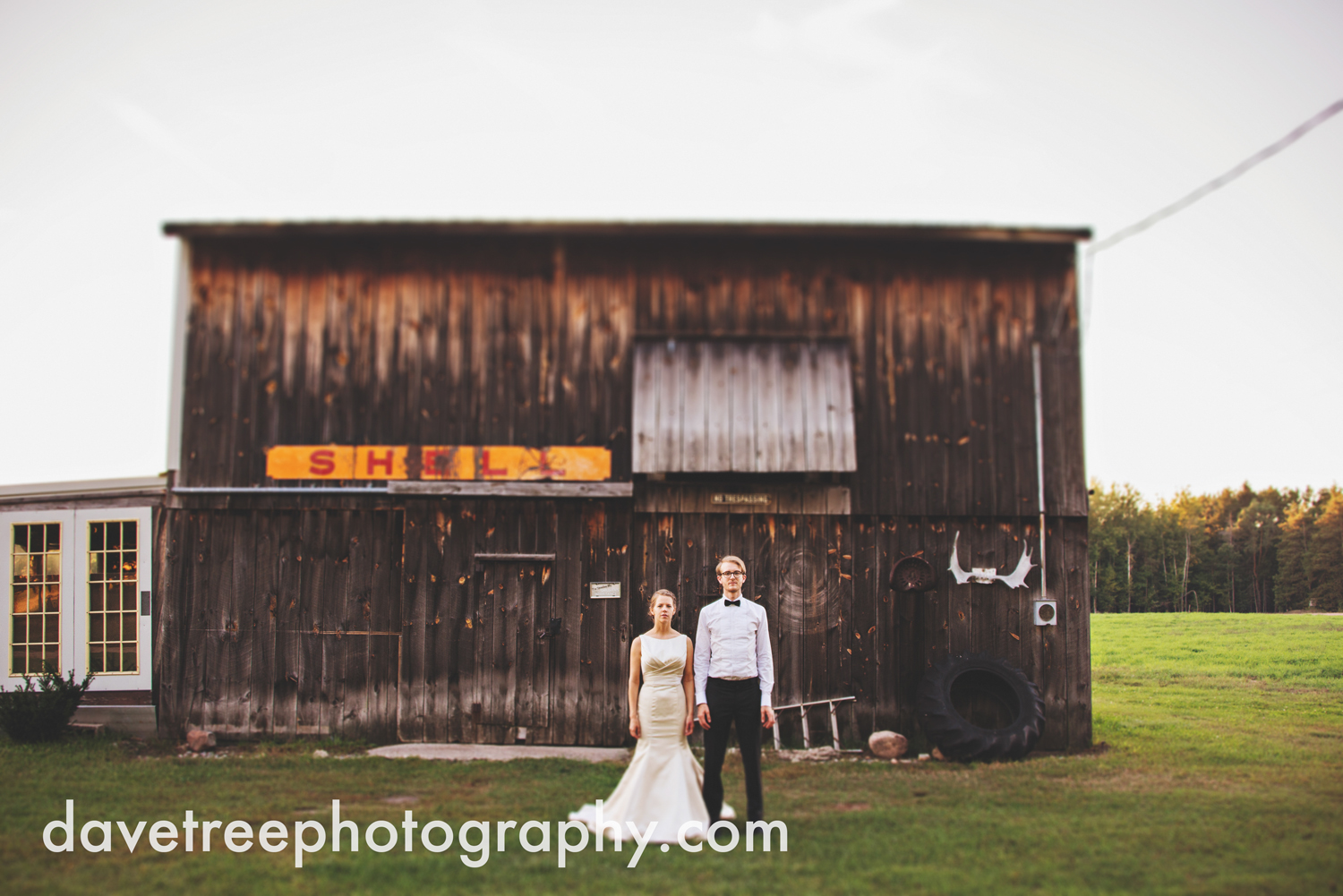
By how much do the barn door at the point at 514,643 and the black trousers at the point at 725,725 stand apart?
12.3 ft

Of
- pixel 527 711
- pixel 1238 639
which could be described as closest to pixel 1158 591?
pixel 1238 639

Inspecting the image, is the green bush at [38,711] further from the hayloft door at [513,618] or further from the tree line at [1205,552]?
the tree line at [1205,552]

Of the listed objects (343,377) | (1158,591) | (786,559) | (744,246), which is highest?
(744,246)

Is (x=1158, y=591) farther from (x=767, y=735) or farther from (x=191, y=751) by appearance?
(x=191, y=751)

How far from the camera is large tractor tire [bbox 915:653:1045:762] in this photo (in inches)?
345

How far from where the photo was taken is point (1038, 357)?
9.98 metres

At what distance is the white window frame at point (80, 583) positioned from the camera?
9.95m

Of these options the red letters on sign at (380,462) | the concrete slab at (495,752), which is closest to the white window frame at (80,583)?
the red letters on sign at (380,462)

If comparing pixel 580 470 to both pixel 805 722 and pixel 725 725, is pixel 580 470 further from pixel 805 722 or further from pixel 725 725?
pixel 725 725

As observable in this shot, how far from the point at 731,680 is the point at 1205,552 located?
48519 millimetres

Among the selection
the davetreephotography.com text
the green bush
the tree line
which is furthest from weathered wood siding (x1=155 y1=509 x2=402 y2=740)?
the tree line

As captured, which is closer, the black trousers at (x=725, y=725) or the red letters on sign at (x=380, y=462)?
the black trousers at (x=725, y=725)

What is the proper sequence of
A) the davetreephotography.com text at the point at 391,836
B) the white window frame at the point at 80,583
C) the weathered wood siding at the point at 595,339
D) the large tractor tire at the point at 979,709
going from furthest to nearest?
the white window frame at the point at 80,583 < the weathered wood siding at the point at 595,339 < the large tractor tire at the point at 979,709 < the davetreephotography.com text at the point at 391,836

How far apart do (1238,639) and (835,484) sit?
17172 millimetres
